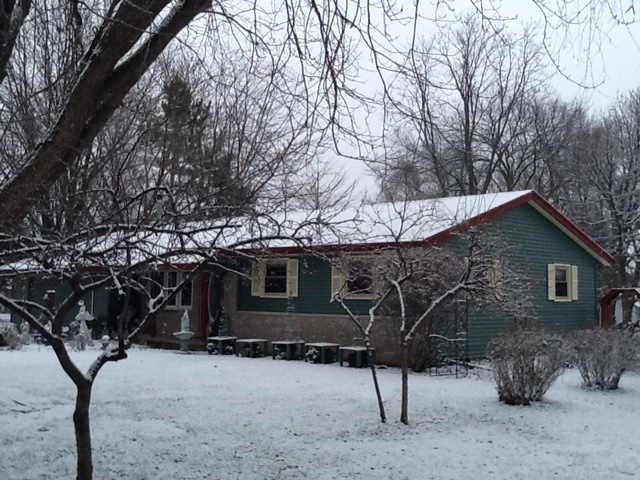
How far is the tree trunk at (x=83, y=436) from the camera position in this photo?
5.86m

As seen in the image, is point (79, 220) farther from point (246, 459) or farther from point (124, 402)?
point (124, 402)

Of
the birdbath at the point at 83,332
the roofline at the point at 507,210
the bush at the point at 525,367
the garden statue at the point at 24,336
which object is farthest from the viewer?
the garden statue at the point at 24,336

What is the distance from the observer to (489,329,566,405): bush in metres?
10.2

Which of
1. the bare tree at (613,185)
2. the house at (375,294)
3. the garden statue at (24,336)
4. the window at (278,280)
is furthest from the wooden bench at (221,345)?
the bare tree at (613,185)

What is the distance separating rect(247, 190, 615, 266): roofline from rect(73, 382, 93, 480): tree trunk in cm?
374

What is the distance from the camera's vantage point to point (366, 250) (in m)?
14.3

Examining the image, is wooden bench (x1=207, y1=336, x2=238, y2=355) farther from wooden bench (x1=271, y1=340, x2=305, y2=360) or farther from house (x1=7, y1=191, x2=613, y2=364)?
wooden bench (x1=271, y1=340, x2=305, y2=360)

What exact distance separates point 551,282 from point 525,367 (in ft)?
31.5

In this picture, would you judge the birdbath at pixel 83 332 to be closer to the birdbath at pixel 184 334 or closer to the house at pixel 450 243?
the birdbath at pixel 184 334

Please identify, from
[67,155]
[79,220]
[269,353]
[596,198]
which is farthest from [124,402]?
[596,198]

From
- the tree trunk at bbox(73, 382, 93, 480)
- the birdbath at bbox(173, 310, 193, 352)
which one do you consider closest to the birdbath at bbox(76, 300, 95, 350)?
the birdbath at bbox(173, 310, 193, 352)

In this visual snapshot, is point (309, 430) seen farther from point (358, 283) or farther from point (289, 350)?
point (289, 350)

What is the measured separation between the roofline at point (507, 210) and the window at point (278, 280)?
67cm

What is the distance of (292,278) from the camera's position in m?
18.0
